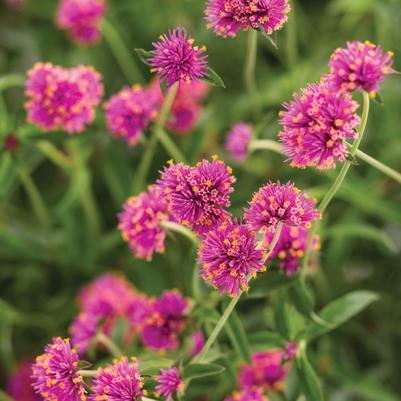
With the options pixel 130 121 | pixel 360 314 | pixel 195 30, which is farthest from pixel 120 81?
pixel 360 314

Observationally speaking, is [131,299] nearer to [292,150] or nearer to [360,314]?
[360,314]

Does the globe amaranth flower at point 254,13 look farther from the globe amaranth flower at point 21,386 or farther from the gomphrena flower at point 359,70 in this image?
the globe amaranth flower at point 21,386

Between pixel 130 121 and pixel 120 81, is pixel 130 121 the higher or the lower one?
the lower one

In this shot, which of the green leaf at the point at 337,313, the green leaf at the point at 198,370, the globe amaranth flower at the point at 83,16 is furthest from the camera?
the globe amaranth flower at the point at 83,16

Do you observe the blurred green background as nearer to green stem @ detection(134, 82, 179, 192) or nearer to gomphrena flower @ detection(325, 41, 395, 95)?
green stem @ detection(134, 82, 179, 192)

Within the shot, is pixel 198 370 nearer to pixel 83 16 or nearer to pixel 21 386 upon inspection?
pixel 21 386

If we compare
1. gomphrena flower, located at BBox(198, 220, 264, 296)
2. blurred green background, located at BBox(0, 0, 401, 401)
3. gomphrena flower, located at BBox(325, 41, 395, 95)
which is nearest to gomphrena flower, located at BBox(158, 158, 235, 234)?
gomphrena flower, located at BBox(198, 220, 264, 296)

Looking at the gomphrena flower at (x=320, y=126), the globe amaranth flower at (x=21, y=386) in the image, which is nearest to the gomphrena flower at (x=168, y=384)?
the gomphrena flower at (x=320, y=126)
